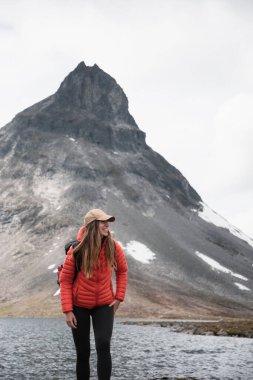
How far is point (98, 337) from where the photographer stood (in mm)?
12234

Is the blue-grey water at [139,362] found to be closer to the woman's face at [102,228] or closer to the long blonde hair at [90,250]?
the long blonde hair at [90,250]

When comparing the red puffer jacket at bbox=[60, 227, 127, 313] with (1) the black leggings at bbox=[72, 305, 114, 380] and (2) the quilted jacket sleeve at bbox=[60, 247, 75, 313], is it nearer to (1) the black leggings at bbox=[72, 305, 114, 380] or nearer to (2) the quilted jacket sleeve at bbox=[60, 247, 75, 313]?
(2) the quilted jacket sleeve at bbox=[60, 247, 75, 313]

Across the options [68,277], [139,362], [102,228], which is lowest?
[139,362]

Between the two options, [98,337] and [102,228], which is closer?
[98,337]

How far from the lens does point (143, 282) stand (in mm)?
181250

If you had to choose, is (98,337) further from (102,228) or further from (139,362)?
(139,362)

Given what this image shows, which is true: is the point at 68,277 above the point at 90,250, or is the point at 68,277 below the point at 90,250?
below

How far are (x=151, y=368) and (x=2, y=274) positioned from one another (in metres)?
174

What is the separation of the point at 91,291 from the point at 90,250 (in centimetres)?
106

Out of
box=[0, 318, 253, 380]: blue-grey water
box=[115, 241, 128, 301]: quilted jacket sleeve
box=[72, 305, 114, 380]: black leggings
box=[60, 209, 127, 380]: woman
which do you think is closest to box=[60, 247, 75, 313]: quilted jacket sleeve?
box=[60, 209, 127, 380]: woman

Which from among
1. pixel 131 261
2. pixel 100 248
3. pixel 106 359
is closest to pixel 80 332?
pixel 106 359

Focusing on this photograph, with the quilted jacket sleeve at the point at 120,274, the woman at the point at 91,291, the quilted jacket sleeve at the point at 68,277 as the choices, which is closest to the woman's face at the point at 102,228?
the woman at the point at 91,291

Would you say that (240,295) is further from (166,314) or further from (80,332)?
(80,332)

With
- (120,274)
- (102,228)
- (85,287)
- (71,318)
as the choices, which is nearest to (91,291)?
(85,287)
